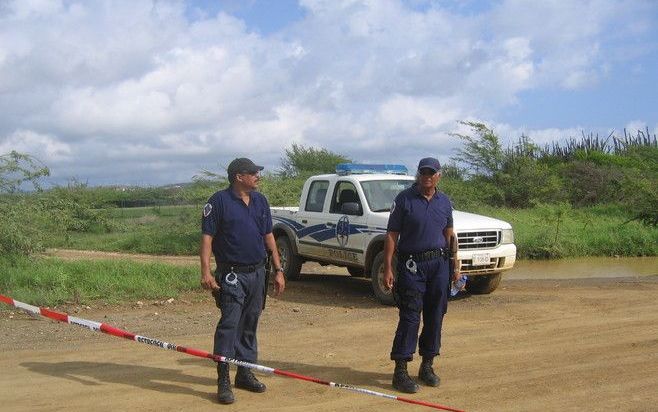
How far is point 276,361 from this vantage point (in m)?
7.29

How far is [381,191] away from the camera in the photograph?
1177cm

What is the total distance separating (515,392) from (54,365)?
404 cm

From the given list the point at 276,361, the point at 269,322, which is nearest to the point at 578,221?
the point at 269,322

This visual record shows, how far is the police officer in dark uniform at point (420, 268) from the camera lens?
624cm

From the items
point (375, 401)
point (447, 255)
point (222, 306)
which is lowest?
point (375, 401)

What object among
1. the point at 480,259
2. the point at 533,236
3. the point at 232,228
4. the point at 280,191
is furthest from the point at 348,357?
the point at 533,236

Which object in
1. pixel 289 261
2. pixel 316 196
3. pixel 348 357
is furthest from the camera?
pixel 289 261

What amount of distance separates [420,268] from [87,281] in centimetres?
633

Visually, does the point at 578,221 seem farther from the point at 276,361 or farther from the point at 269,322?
the point at 276,361

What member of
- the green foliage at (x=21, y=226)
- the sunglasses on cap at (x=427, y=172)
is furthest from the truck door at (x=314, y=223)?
the sunglasses on cap at (x=427, y=172)

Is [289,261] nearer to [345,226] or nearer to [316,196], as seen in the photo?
[316,196]

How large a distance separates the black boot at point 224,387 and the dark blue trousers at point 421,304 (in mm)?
1351

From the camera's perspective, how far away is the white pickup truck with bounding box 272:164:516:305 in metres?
10.9

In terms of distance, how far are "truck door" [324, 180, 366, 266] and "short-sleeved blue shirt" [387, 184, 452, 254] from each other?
16.0ft
